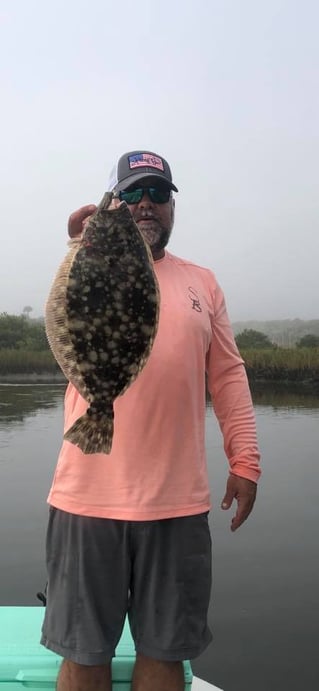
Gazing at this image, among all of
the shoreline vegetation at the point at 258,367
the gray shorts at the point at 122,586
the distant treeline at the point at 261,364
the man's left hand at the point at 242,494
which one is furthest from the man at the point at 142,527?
the shoreline vegetation at the point at 258,367

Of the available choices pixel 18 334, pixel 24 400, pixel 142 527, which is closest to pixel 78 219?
pixel 142 527

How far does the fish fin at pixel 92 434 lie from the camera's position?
5.33 feet

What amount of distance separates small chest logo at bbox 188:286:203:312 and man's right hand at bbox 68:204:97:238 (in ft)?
1.48

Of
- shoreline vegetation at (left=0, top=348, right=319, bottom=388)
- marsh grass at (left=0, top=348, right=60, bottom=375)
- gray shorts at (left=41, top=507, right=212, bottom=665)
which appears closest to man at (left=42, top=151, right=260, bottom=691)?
gray shorts at (left=41, top=507, right=212, bottom=665)

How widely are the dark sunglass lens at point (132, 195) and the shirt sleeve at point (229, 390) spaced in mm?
460

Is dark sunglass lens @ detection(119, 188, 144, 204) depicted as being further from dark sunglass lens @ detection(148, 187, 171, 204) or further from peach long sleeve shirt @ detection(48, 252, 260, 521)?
peach long sleeve shirt @ detection(48, 252, 260, 521)

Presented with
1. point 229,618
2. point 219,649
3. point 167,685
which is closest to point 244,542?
point 229,618

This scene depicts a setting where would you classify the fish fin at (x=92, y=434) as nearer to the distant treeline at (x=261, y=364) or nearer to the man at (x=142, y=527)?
the man at (x=142, y=527)

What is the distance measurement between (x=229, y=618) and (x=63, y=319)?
10.7 ft

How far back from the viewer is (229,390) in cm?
220

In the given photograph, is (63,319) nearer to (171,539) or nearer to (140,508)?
(140,508)

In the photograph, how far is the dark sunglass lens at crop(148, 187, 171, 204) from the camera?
200 cm

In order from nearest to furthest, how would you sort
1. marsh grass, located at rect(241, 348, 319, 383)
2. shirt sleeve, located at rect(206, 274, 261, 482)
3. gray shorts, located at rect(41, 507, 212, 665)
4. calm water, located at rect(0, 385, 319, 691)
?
1. gray shorts, located at rect(41, 507, 212, 665)
2. shirt sleeve, located at rect(206, 274, 261, 482)
3. calm water, located at rect(0, 385, 319, 691)
4. marsh grass, located at rect(241, 348, 319, 383)

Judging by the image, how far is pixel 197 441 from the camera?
1953 mm
